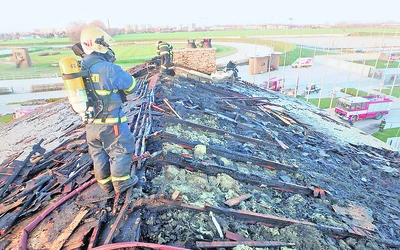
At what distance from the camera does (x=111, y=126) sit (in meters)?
3.31

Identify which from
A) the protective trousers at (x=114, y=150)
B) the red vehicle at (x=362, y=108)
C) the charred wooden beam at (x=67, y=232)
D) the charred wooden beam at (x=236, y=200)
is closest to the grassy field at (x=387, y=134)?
the red vehicle at (x=362, y=108)

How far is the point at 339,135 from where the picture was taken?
9320 millimetres

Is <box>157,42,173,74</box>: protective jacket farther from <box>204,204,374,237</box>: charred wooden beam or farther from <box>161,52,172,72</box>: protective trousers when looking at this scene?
<box>204,204,374,237</box>: charred wooden beam

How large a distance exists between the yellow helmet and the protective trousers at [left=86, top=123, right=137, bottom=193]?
106cm

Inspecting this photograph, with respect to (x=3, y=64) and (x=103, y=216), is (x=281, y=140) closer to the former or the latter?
(x=103, y=216)

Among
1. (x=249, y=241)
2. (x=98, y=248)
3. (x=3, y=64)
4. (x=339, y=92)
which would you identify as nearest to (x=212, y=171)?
(x=249, y=241)

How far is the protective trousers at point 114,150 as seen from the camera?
331 centimetres

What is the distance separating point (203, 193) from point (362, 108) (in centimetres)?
2367

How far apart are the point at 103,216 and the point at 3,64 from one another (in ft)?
249

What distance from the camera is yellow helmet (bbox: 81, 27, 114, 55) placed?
3.23m

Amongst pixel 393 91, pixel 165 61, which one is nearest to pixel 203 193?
pixel 165 61

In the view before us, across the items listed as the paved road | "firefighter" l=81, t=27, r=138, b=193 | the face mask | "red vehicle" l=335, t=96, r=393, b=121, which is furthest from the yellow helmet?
the paved road

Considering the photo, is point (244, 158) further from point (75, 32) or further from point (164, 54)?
point (75, 32)

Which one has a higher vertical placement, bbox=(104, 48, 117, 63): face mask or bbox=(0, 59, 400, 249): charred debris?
bbox=(104, 48, 117, 63): face mask
